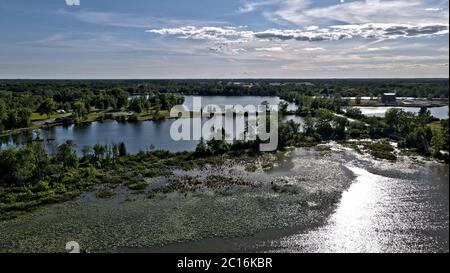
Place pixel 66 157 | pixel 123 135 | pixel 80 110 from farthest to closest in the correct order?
1. pixel 80 110
2. pixel 123 135
3. pixel 66 157

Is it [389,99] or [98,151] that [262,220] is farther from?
[389,99]

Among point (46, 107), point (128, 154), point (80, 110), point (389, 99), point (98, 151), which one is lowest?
point (128, 154)

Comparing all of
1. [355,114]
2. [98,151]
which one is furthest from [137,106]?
[355,114]

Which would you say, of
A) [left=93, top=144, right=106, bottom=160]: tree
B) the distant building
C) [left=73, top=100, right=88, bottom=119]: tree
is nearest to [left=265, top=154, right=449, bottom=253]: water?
[left=93, top=144, right=106, bottom=160]: tree

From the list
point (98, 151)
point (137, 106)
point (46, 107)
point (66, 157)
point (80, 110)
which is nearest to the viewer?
point (66, 157)

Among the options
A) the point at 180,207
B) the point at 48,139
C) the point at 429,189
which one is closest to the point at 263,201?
the point at 180,207

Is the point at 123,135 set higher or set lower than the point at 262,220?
higher

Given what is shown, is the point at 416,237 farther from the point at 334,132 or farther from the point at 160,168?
the point at 334,132

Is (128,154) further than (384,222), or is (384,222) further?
(128,154)

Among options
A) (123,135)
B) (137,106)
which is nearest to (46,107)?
(137,106)

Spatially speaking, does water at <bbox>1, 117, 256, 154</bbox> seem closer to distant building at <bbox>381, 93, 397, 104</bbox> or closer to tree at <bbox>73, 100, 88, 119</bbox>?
tree at <bbox>73, 100, 88, 119</bbox>
